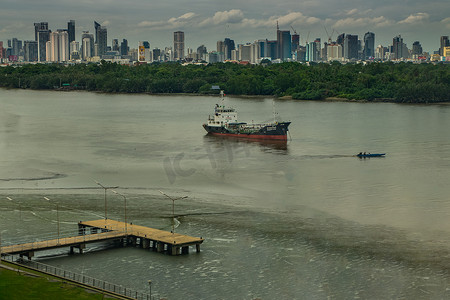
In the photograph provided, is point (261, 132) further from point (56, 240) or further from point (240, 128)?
point (56, 240)

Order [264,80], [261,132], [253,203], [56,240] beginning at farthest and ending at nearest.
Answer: [264,80] → [261,132] → [253,203] → [56,240]

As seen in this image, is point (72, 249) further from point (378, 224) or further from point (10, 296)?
point (378, 224)

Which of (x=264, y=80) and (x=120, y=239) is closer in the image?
(x=120, y=239)

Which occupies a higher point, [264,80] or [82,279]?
[264,80]

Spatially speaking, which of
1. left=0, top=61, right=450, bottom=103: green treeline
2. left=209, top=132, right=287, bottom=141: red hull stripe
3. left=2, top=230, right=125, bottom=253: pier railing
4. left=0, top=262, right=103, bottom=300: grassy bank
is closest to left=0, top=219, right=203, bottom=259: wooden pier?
left=2, top=230, right=125, bottom=253: pier railing

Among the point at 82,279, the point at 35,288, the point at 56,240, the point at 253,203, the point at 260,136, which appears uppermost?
the point at 260,136

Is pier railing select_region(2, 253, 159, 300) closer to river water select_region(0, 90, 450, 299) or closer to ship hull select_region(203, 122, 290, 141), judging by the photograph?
river water select_region(0, 90, 450, 299)

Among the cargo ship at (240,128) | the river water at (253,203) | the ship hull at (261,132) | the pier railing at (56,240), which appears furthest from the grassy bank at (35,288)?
the cargo ship at (240,128)

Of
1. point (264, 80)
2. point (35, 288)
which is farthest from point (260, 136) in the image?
point (264, 80)
